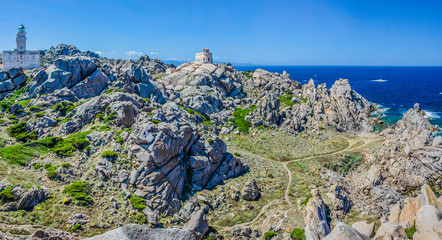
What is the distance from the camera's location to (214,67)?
10406cm


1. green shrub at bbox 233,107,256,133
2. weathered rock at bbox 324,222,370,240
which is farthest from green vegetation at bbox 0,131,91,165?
green shrub at bbox 233,107,256,133

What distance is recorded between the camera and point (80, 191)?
3303cm

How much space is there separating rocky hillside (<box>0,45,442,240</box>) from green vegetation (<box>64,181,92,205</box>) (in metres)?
0.12

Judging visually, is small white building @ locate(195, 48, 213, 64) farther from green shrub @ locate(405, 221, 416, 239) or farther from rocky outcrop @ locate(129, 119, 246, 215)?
green shrub @ locate(405, 221, 416, 239)

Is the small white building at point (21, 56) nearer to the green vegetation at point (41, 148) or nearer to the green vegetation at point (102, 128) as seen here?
the green vegetation at point (102, 128)

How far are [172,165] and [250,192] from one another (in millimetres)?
11657

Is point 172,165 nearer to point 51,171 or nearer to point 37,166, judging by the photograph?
point 51,171

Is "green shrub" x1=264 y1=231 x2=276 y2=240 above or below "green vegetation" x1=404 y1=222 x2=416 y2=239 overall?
below

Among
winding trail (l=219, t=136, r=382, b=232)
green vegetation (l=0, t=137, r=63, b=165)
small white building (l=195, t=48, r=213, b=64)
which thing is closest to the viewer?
winding trail (l=219, t=136, r=382, b=232)

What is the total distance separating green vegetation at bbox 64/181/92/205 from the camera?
3212cm

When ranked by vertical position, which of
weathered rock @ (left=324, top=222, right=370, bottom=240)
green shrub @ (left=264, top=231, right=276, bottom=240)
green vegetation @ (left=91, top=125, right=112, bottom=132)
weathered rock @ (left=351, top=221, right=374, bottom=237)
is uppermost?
weathered rock @ (left=324, top=222, right=370, bottom=240)

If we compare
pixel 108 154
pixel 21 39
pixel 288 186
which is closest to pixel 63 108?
pixel 108 154

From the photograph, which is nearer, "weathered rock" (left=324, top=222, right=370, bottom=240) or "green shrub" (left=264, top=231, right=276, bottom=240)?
"weathered rock" (left=324, top=222, right=370, bottom=240)

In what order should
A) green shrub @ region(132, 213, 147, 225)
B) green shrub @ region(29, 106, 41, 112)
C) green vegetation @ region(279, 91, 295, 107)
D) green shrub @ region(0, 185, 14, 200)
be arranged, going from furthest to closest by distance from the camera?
1. green vegetation @ region(279, 91, 295, 107)
2. green shrub @ region(29, 106, 41, 112)
3. green shrub @ region(132, 213, 147, 225)
4. green shrub @ region(0, 185, 14, 200)
